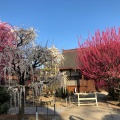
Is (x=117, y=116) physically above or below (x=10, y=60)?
below

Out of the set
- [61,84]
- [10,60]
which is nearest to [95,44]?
[61,84]

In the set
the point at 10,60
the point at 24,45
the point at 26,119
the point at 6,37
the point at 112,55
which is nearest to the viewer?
the point at 10,60

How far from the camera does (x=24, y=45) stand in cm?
1055

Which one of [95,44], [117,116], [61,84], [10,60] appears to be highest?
[95,44]

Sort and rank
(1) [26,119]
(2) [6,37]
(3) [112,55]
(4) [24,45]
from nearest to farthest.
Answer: (4) [24,45] < (1) [26,119] < (2) [6,37] < (3) [112,55]

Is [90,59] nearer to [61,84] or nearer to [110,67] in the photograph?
[110,67]

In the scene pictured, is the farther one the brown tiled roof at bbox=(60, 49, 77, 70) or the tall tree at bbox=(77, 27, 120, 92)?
the brown tiled roof at bbox=(60, 49, 77, 70)

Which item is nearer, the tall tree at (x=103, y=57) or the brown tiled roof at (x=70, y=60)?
the tall tree at (x=103, y=57)

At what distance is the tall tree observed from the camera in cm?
1698

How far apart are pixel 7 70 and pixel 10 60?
15.8 inches

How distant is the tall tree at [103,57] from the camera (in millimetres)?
16984

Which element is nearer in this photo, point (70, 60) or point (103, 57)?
point (103, 57)

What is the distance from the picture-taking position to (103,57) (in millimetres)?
17125

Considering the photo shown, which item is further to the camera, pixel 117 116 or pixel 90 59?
pixel 90 59
